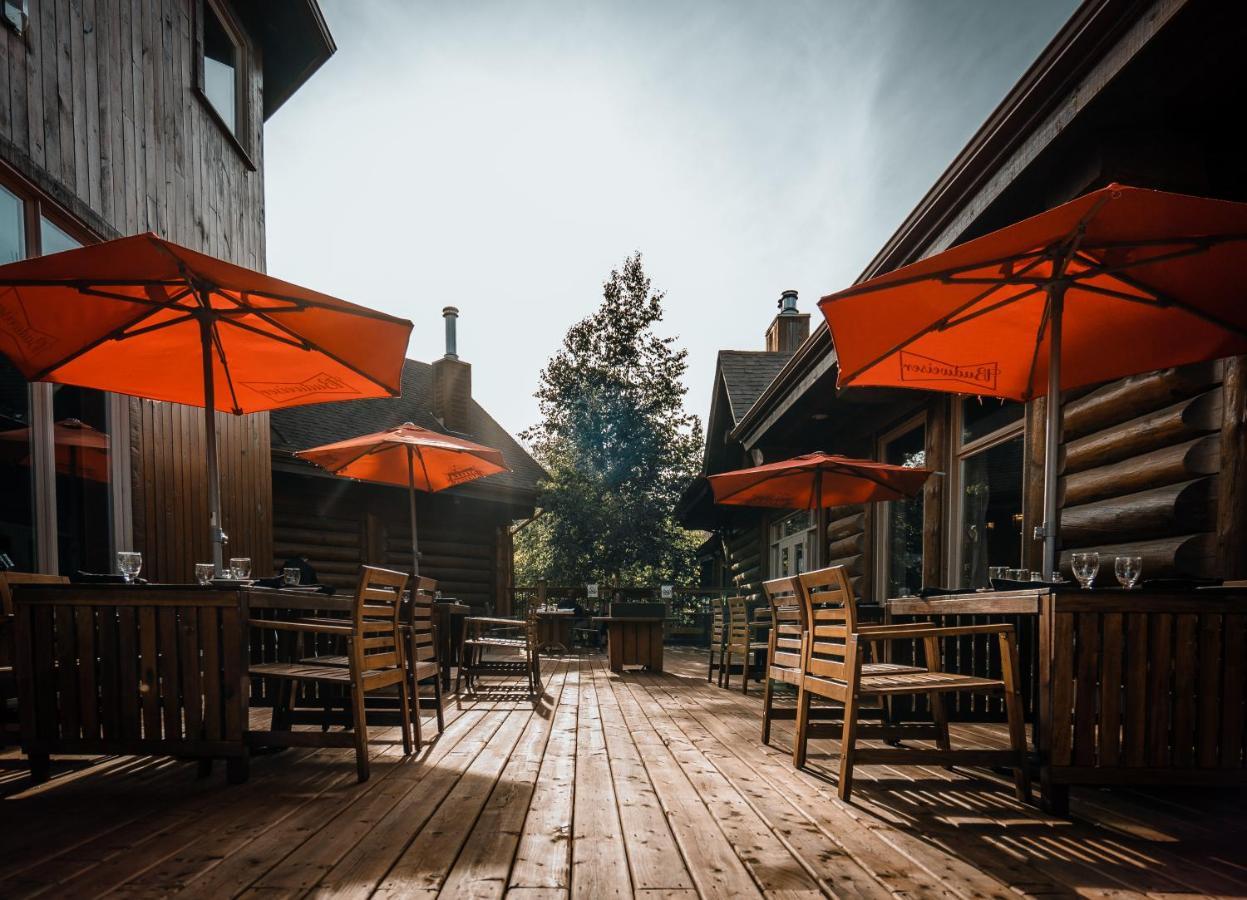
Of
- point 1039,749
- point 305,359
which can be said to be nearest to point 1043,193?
point 1039,749

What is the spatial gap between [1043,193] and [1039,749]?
269 cm

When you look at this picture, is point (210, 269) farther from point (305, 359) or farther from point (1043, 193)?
point (1043, 193)

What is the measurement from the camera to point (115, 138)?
4492 millimetres

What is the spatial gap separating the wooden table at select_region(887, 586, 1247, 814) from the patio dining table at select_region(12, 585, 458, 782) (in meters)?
2.72

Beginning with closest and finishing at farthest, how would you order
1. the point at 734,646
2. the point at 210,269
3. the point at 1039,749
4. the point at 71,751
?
the point at 1039,749
the point at 71,751
the point at 210,269
the point at 734,646

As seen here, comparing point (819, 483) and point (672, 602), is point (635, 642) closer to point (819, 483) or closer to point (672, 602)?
point (819, 483)

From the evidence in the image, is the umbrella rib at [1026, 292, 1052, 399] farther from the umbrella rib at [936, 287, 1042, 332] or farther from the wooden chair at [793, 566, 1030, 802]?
the wooden chair at [793, 566, 1030, 802]

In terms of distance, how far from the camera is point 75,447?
4184 mm

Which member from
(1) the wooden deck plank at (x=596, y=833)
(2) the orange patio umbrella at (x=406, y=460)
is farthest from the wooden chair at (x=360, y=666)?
(2) the orange patio umbrella at (x=406, y=460)

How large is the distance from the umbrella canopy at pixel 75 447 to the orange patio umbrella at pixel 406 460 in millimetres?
1446

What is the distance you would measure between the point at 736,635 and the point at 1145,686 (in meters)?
3.88

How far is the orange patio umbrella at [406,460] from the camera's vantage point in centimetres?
564

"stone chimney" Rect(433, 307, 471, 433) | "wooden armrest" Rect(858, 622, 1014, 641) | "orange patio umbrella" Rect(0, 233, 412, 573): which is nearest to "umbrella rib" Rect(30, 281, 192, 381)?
"orange patio umbrella" Rect(0, 233, 412, 573)

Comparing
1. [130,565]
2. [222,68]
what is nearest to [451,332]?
[222,68]
